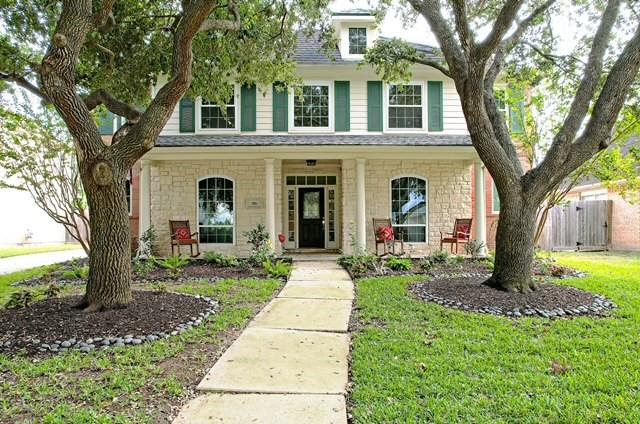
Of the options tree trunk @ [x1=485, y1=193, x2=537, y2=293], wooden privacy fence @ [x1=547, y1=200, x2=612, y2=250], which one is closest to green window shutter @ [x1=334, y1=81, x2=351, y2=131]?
tree trunk @ [x1=485, y1=193, x2=537, y2=293]

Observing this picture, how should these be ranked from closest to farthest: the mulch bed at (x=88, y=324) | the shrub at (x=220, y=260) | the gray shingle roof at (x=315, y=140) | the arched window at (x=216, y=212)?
the mulch bed at (x=88, y=324) < the shrub at (x=220, y=260) < the gray shingle roof at (x=315, y=140) < the arched window at (x=216, y=212)

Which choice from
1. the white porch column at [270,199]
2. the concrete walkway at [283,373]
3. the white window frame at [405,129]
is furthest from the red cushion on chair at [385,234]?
the concrete walkway at [283,373]

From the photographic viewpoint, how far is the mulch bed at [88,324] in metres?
4.02

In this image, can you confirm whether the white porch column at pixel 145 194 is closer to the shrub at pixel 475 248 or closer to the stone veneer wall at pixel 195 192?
the stone veneer wall at pixel 195 192

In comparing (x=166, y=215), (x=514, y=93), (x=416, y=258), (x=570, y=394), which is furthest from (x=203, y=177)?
(x=570, y=394)

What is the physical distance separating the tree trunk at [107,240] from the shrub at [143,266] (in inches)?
144

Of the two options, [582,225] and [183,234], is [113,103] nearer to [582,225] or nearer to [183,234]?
[183,234]

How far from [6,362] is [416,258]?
895cm

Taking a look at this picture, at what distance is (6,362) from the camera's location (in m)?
3.55

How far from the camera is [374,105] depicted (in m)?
11.8

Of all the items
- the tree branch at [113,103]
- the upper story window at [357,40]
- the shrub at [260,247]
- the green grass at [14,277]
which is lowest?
the green grass at [14,277]

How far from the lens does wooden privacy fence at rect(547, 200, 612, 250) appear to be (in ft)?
47.5

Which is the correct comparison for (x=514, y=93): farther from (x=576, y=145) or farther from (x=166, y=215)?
(x=166, y=215)

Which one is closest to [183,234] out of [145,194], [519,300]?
[145,194]
